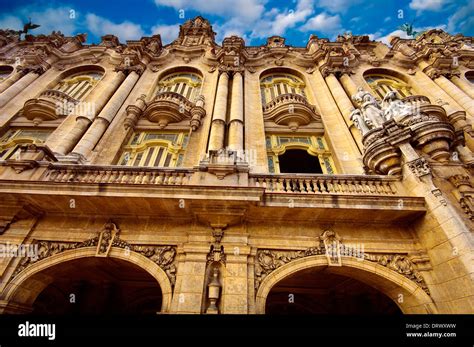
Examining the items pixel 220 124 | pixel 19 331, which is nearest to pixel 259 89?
pixel 220 124

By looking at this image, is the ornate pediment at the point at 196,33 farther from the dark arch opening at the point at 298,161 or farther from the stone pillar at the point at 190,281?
the stone pillar at the point at 190,281

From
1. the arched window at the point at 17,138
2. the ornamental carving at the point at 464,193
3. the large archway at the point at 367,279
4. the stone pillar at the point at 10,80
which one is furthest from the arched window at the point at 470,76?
the stone pillar at the point at 10,80

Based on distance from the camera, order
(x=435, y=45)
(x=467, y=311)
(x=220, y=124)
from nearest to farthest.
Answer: (x=467, y=311)
(x=220, y=124)
(x=435, y=45)

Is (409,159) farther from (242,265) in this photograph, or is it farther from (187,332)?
(187,332)

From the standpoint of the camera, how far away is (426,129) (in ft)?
24.0

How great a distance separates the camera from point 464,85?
1523 centimetres

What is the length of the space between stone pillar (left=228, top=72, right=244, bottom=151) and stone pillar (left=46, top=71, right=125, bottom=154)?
7.53 metres

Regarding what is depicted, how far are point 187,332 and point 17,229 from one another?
19.8 ft

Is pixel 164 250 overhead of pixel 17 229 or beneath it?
beneath

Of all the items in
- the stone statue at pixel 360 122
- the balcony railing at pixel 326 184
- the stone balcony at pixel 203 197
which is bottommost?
the stone balcony at pixel 203 197

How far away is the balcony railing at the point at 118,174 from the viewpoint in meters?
7.14

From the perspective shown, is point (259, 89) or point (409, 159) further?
point (259, 89)

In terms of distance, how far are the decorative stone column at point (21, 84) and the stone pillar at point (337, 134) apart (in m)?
18.9

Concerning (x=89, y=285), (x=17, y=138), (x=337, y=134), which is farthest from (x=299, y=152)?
(x=17, y=138)
